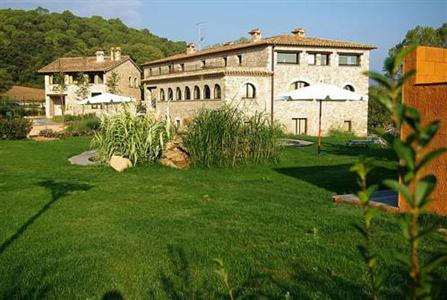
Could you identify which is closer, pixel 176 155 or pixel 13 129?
pixel 176 155

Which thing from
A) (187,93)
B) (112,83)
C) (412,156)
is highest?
(112,83)

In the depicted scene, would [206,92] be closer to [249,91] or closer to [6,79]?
[249,91]

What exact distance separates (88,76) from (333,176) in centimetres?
4567

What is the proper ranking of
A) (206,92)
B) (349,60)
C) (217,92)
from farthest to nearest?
(349,60)
(206,92)
(217,92)

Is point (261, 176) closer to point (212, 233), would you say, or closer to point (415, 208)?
point (212, 233)

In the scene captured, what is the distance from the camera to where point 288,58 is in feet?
113

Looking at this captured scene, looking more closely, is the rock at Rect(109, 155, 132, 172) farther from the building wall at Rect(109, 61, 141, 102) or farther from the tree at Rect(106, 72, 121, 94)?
the building wall at Rect(109, 61, 141, 102)

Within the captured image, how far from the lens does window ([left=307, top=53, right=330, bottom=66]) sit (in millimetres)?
35219

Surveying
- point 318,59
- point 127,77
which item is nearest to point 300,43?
point 318,59

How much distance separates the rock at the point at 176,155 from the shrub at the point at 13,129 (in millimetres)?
13290

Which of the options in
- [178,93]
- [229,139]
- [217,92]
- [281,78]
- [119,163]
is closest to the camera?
[119,163]

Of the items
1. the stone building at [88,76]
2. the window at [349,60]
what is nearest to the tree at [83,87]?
the stone building at [88,76]

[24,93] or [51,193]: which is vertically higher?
[24,93]

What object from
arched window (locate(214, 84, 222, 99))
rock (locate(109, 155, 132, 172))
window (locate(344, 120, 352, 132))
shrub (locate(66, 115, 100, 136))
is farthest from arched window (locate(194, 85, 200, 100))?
rock (locate(109, 155, 132, 172))
